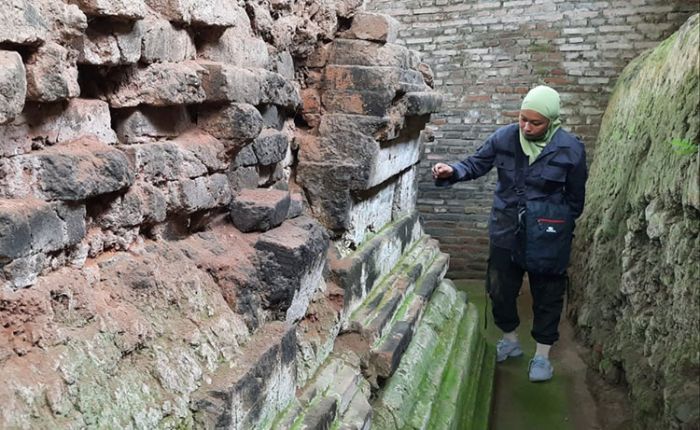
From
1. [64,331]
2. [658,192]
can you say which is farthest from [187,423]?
[658,192]

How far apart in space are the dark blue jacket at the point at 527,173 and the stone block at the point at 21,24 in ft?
8.90

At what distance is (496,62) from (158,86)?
537cm

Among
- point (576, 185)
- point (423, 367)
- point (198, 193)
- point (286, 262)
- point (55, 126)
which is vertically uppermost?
point (55, 126)

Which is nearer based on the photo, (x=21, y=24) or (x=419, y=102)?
(x=21, y=24)

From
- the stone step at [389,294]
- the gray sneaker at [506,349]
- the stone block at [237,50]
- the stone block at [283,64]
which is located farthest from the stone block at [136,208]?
the gray sneaker at [506,349]

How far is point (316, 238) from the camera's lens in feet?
6.86

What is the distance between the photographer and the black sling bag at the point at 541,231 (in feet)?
11.4

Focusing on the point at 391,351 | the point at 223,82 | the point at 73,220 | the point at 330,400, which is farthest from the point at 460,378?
the point at 73,220

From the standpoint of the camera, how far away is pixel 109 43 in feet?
4.71

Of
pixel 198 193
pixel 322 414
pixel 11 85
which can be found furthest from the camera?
pixel 322 414

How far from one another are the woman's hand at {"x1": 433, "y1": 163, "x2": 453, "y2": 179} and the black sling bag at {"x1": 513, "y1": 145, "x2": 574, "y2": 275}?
1.27 feet

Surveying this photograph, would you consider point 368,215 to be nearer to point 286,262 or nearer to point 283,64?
point 283,64

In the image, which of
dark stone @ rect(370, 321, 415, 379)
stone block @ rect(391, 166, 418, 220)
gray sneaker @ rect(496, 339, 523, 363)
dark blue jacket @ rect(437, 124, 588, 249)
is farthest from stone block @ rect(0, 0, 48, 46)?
gray sneaker @ rect(496, 339, 523, 363)

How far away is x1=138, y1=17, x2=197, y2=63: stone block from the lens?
5.17 ft
